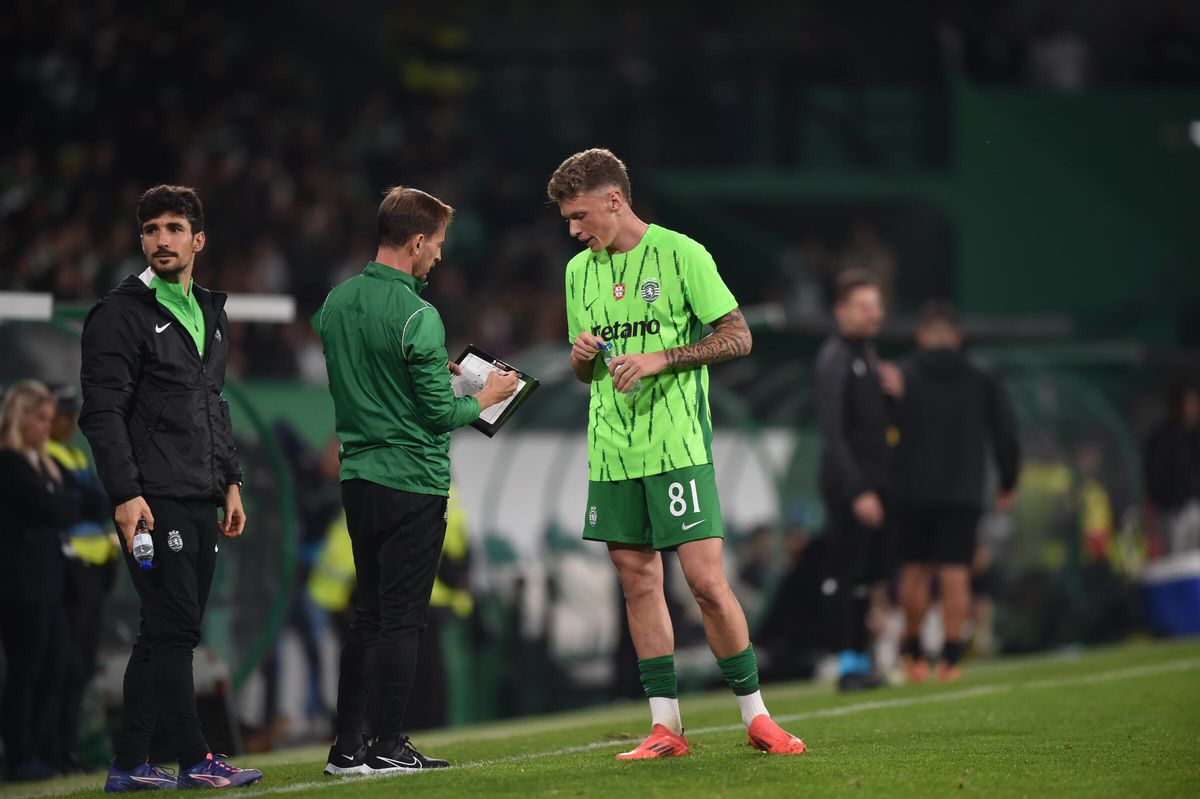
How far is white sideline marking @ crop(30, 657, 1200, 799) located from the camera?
243 inches

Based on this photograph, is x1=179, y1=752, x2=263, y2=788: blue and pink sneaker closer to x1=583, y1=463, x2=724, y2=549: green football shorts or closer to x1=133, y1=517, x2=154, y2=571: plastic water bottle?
x1=133, y1=517, x2=154, y2=571: plastic water bottle

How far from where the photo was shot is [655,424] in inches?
256

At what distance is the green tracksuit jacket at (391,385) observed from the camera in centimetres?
639

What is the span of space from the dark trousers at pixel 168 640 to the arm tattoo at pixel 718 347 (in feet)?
5.86

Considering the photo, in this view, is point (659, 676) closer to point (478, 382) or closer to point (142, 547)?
point (478, 382)

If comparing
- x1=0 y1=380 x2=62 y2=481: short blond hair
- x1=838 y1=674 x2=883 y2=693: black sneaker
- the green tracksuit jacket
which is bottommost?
x1=838 y1=674 x2=883 y2=693: black sneaker

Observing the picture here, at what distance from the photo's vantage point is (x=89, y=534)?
9703 millimetres

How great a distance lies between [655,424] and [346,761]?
5.52 ft

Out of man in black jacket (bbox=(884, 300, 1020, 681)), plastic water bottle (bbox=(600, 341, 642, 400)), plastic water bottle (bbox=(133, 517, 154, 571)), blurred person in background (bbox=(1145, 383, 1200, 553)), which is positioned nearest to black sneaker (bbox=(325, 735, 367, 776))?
plastic water bottle (bbox=(133, 517, 154, 571))

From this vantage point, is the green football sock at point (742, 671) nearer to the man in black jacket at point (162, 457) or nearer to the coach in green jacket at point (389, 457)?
the coach in green jacket at point (389, 457)

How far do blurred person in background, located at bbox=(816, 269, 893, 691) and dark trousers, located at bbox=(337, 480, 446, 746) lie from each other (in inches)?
188

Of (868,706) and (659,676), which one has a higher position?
(659,676)

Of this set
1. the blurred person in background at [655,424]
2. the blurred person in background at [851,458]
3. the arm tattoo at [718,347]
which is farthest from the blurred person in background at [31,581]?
the blurred person in background at [851,458]

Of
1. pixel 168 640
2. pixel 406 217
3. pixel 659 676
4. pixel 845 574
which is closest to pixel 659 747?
pixel 659 676
